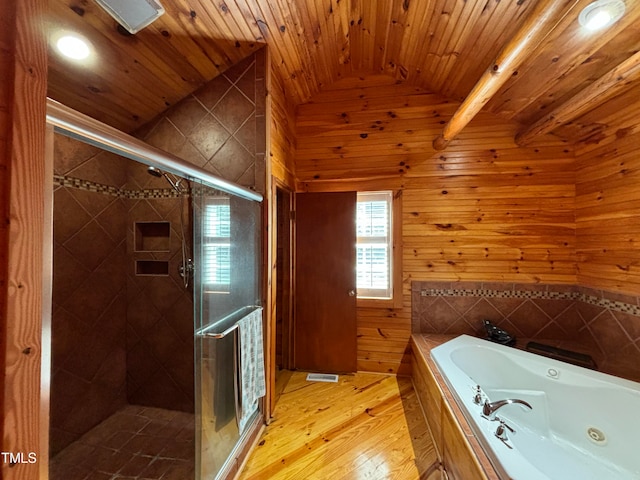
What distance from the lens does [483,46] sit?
6.40 ft

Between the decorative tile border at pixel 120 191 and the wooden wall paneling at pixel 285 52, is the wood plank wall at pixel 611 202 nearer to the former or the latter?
the wooden wall paneling at pixel 285 52

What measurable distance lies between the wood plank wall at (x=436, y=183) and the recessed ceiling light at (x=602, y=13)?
4.30 feet

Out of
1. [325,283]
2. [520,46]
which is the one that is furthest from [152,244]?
[520,46]

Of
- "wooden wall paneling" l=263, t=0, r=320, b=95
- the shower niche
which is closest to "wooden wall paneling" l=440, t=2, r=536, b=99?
"wooden wall paneling" l=263, t=0, r=320, b=95

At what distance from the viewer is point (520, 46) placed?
4.35ft

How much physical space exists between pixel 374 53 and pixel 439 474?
10.7 feet

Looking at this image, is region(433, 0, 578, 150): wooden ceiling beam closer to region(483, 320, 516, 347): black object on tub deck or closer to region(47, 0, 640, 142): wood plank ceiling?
region(47, 0, 640, 142): wood plank ceiling

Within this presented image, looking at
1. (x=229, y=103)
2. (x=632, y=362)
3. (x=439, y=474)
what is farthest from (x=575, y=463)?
(x=229, y=103)

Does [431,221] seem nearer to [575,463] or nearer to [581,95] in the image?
[581,95]

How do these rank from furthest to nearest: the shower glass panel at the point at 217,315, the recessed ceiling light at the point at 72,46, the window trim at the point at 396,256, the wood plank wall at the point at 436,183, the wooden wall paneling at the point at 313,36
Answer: the window trim at the point at 396,256, the wood plank wall at the point at 436,183, the wooden wall paneling at the point at 313,36, the recessed ceiling light at the point at 72,46, the shower glass panel at the point at 217,315

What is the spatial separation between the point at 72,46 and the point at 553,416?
3715mm

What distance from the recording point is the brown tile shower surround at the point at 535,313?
6.97 feet

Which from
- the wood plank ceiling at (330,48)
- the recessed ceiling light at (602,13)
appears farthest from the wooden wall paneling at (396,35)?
the recessed ceiling light at (602,13)

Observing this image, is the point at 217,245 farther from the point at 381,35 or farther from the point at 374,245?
the point at 381,35
